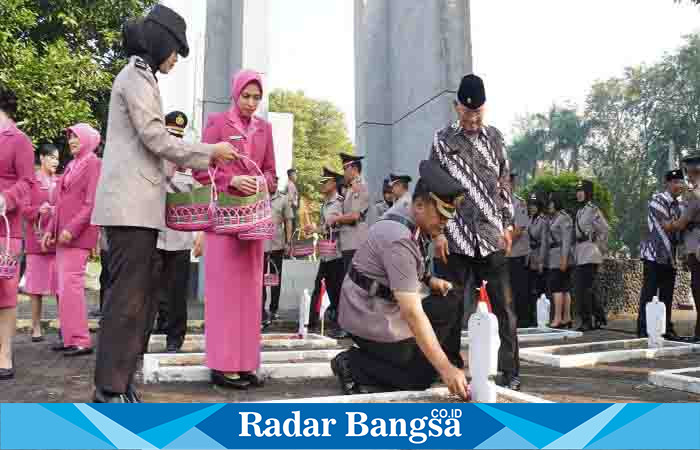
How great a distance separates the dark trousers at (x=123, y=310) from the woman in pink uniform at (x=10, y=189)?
5.23 feet

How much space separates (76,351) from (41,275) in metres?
1.48

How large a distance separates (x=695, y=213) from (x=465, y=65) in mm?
3002

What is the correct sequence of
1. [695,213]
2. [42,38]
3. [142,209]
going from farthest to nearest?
1. [42,38]
2. [695,213]
3. [142,209]

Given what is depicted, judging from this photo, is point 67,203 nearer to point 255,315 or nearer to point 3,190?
point 3,190

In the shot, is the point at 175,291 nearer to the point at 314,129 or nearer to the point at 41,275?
the point at 41,275

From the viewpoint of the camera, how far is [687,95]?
1426 inches

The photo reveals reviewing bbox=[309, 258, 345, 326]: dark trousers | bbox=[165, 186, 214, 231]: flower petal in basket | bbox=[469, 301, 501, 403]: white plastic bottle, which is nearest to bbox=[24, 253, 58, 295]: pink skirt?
bbox=[309, 258, 345, 326]: dark trousers

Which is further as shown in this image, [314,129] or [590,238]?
[314,129]

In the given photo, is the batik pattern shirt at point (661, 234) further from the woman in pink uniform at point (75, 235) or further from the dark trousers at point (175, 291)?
the woman in pink uniform at point (75, 235)

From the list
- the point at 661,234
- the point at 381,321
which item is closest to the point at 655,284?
the point at 661,234

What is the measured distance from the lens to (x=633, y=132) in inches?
1617

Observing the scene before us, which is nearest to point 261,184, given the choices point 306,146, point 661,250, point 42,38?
point 661,250

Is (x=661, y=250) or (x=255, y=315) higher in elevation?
(x=661, y=250)

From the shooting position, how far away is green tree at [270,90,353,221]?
46.2m
